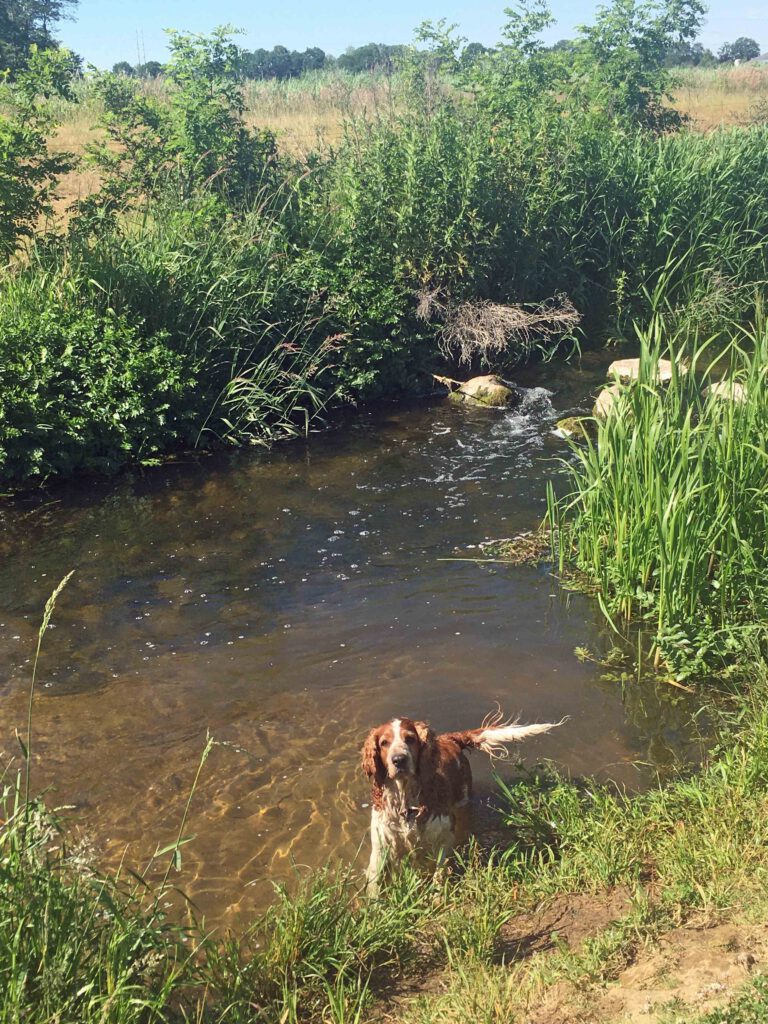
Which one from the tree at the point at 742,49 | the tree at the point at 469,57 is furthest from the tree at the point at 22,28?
the tree at the point at 742,49

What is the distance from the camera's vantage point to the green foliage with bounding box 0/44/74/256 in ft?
36.3

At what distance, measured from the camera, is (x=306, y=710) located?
6066 mm

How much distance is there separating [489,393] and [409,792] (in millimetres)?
8412

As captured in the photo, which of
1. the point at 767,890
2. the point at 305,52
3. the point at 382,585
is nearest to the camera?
the point at 767,890

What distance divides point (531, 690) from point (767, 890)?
8.25 ft

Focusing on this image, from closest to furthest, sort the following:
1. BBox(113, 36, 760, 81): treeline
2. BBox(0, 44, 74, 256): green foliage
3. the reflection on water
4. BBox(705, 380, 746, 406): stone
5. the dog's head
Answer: the dog's head
the reflection on water
BBox(705, 380, 746, 406): stone
BBox(0, 44, 74, 256): green foliage
BBox(113, 36, 760, 81): treeline

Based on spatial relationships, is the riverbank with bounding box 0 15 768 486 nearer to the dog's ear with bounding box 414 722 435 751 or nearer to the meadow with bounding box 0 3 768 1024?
the meadow with bounding box 0 3 768 1024

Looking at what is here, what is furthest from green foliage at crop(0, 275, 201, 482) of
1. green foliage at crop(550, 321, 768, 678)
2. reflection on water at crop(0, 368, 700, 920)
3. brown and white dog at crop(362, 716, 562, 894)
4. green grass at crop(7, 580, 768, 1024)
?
brown and white dog at crop(362, 716, 562, 894)

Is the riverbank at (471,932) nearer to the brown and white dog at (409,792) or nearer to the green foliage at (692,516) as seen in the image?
the brown and white dog at (409,792)

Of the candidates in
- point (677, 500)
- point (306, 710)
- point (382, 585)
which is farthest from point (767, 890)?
point (382, 585)

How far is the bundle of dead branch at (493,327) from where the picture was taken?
490 inches

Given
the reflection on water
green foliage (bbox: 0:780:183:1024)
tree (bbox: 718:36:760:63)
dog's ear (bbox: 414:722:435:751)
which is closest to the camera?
green foliage (bbox: 0:780:183:1024)

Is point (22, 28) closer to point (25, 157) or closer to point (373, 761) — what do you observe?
point (25, 157)

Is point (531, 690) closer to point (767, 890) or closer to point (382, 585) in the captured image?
point (382, 585)
